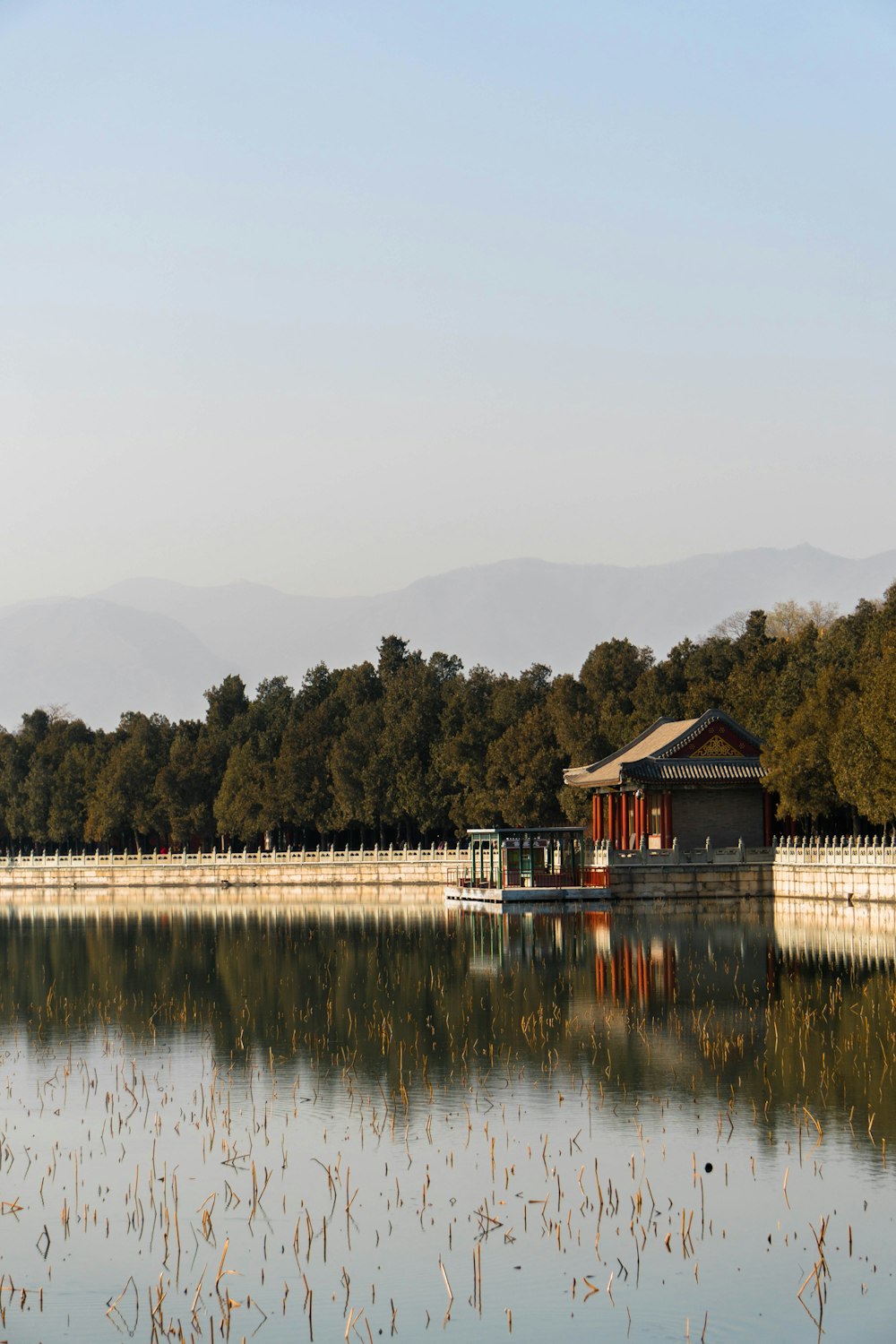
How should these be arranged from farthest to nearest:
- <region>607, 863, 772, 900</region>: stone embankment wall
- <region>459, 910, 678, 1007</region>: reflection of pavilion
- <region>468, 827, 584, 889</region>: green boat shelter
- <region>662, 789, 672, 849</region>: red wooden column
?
<region>662, 789, 672, 849</region>: red wooden column, <region>468, 827, 584, 889</region>: green boat shelter, <region>607, 863, 772, 900</region>: stone embankment wall, <region>459, 910, 678, 1007</region>: reflection of pavilion

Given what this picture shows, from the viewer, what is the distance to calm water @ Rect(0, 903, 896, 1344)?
13828 millimetres

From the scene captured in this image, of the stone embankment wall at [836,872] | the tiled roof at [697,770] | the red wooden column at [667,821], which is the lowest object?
the stone embankment wall at [836,872]

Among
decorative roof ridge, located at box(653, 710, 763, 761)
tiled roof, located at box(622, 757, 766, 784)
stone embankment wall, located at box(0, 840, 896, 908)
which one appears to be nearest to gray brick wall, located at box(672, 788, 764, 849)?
tiled roof, located at box(622, 757, 766, 784)

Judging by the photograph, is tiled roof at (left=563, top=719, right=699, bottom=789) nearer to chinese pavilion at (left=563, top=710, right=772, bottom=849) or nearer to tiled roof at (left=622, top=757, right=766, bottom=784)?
chinese pavilion at (left=563, top=710, right=772, bottom=849)

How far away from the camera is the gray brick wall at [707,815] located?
6625 centimetres

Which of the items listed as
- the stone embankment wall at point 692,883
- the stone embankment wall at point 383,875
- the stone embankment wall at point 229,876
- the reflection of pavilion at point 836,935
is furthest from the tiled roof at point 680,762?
the stone embankment wall at point 229,876

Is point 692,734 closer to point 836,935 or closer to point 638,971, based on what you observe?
point 836,935

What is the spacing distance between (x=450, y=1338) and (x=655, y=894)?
47.6 meters

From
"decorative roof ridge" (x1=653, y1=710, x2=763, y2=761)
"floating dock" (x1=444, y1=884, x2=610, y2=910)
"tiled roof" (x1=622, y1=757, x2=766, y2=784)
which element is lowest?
"floating dock" (x1=444, y1=884, x2=610, y2=910)

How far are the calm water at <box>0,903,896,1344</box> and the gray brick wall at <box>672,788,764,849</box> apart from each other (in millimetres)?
31293

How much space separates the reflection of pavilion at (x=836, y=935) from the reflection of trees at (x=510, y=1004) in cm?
87

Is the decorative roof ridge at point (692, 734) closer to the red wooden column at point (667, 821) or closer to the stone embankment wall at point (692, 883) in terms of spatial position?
the red wooden column at point (667, 821)

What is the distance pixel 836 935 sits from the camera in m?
46.5

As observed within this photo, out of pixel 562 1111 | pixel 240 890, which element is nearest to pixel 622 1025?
pixel 562 1111
